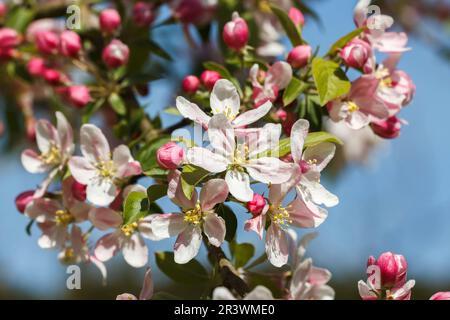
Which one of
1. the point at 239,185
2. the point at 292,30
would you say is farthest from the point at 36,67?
the point at 239,185

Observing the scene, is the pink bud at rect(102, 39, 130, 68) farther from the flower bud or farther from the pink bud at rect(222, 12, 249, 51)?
the pink bud at rect(222, 12, 249, 51)

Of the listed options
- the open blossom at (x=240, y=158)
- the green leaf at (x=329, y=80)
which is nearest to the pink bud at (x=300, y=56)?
the green leaf at (x=329, y=80)

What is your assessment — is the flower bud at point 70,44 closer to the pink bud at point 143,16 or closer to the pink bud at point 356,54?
the pink bud at point 143,16

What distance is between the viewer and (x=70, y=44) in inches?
81.5

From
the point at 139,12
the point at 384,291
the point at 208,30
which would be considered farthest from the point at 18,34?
the point at 384,291

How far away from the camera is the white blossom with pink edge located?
1835mm

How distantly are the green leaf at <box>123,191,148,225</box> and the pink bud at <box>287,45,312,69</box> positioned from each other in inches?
19.8

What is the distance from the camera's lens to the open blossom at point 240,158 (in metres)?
1.40

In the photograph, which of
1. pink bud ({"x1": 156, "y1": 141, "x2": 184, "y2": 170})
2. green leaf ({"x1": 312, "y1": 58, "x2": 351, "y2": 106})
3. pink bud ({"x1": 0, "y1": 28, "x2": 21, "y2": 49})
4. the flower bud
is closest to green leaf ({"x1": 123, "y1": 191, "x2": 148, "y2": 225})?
pink bud ({"x1": 156, "y1": 141, "x2": 184, "y2": 170})

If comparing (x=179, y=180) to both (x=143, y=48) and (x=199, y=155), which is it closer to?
(x=199, y=155)

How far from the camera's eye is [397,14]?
3.75 metres

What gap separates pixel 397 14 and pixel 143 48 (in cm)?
191

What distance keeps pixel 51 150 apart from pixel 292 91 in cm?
64

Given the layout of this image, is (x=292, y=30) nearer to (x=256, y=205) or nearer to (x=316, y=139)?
(x=316, y=139)
